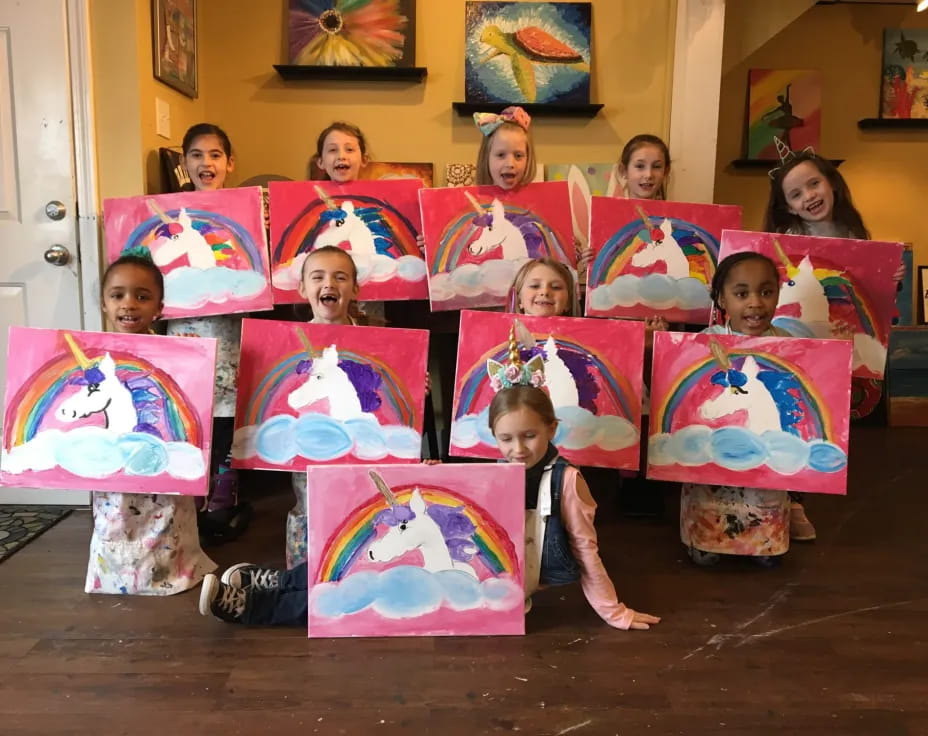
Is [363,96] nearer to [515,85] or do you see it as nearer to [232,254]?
[515,85]

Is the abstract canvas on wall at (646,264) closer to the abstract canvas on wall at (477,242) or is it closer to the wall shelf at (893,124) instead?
the abstract canvas on wall at (477,242)

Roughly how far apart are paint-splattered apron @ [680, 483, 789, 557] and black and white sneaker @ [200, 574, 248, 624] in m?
1.20

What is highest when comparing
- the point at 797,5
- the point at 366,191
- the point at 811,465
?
the point at 797,5

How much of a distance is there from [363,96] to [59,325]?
1.56 m

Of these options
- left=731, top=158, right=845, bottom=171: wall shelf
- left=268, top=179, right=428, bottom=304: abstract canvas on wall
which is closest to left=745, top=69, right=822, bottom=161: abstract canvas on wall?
left=731, top=158, right=845, bottom=171: wall shelf

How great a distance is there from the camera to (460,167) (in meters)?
3.13

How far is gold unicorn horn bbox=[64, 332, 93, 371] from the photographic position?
68.1 inches

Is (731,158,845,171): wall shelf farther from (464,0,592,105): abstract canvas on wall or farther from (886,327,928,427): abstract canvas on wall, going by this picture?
(464,0,592,105): abstract canvas on wall

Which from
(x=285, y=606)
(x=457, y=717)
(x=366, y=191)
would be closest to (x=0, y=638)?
(x=285, y=606)

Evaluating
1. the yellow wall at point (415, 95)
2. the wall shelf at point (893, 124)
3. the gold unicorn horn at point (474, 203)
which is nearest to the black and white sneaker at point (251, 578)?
the gold unicorn horn at point (474, 203)

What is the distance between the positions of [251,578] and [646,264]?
144 centimetres

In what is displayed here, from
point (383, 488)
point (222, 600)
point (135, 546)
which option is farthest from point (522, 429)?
point (135, 546)

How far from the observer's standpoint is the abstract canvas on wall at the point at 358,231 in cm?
224

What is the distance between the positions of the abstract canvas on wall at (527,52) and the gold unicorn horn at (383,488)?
207cm
